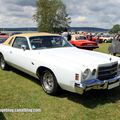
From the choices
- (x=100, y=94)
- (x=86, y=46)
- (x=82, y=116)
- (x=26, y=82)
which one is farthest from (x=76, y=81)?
(x=86, y=46)

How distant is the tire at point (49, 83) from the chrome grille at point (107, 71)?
111 centimetres

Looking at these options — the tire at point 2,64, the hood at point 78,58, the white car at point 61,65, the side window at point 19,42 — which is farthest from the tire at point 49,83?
the tire at point 2,64

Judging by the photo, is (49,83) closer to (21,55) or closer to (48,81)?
(48,81)

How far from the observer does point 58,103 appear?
5.68m

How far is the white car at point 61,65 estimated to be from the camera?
542cm

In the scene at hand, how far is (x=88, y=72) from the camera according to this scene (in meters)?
5.44

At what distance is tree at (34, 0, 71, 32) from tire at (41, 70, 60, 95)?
50067 millimetres

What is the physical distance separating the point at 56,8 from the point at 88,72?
5475 centimetres

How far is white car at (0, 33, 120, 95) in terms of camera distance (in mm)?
5418

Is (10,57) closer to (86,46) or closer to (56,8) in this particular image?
(86,46)

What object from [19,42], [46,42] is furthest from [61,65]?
[19,42]

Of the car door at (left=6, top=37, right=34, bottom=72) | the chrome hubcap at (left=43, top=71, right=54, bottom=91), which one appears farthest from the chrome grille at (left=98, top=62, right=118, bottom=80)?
the car door at (left=6, top=37, right=34, bottom=72)

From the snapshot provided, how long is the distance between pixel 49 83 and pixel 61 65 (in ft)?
2.77

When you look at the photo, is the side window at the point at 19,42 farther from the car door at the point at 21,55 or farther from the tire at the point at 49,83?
the tire at the point at 49,83
